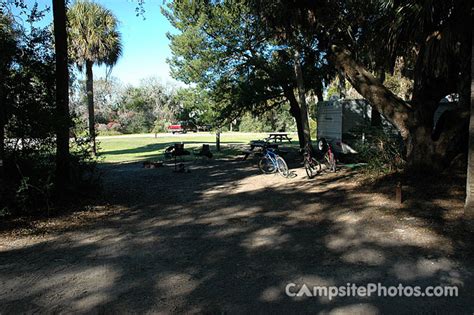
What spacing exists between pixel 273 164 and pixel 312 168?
1.21 meters

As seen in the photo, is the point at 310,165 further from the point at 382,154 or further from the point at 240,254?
the point at 240,254

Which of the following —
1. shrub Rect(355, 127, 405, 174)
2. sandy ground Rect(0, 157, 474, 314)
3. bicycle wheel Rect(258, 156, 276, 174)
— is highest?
shrub Rect(355, 127, 405, 174)

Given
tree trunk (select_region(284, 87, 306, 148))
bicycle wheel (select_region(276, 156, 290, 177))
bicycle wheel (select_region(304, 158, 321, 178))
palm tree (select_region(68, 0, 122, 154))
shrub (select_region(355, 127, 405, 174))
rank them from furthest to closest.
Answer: palm tree (select_region(68, 0, 122, 154)), tree trunk (select_region(284, 87, 306, 148)), bicycle wheel (select_region(276, 156, 290, 177)), bicycle wheel (select_region(304, 158, 321, 178)), shrub (select_region(355, 127, 405, 174))

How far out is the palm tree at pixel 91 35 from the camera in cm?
1986

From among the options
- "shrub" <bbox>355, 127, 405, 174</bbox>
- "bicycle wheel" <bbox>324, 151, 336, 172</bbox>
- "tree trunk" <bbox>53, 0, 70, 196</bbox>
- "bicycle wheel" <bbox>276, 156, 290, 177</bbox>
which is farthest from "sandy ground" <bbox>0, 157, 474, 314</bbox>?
"bicycle wheel" <bbox>324, 151, 336, 172</bbox>

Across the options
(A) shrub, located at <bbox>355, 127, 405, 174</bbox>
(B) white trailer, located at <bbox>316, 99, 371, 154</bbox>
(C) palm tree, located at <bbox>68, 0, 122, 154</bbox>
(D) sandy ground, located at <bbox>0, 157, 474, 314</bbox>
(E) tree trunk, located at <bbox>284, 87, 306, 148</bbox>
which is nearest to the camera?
(D) sandy ground, located at <bbox>0, 157, 474, 314</bbox>

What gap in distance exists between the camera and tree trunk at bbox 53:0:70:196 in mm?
7473

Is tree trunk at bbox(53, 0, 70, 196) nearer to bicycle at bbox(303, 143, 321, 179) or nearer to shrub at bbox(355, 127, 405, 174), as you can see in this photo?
bicycle at bbox(303, 143, 321, 179)

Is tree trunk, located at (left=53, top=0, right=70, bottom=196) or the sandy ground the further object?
tree trunk, located at (left=53, top=0, right=70, bottom=196)

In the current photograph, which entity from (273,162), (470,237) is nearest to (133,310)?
(470,237)

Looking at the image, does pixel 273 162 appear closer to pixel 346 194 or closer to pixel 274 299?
pixel 346 194

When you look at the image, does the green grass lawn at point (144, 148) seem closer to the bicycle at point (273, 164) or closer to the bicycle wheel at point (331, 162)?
the bicycle at point (273, 164)

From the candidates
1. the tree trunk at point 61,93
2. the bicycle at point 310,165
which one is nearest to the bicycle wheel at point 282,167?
Result: the bicycle at point 310,165

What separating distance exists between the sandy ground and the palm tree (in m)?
14.8
